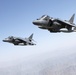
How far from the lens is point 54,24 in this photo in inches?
2115

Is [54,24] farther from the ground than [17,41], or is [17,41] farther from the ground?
[54,24]

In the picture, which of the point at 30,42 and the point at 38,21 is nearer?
the point at 38,21

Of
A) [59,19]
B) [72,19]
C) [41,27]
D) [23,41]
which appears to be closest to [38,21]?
[41,27]

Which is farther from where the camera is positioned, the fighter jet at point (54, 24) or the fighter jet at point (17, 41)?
the fighter jet at point (17, 41)

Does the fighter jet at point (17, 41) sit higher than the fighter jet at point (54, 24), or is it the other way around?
the fighter jet at point (54, 24)

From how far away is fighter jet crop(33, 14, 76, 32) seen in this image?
52.2 m

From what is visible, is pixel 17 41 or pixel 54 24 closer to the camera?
pixel 54 24

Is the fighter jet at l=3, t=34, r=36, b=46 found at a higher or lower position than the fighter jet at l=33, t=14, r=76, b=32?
lower

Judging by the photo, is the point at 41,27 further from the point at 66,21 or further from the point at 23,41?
the point at 23,41

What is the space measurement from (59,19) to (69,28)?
4343 mm

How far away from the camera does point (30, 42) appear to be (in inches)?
3989

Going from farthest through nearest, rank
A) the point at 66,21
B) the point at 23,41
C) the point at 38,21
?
the point at 23,41, the point at 66,21, the point at 38,21

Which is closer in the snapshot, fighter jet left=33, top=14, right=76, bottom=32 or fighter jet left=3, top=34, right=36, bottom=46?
fighter jet left=33, top=14, right=76, bottom=32

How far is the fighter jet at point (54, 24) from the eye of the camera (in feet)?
171
